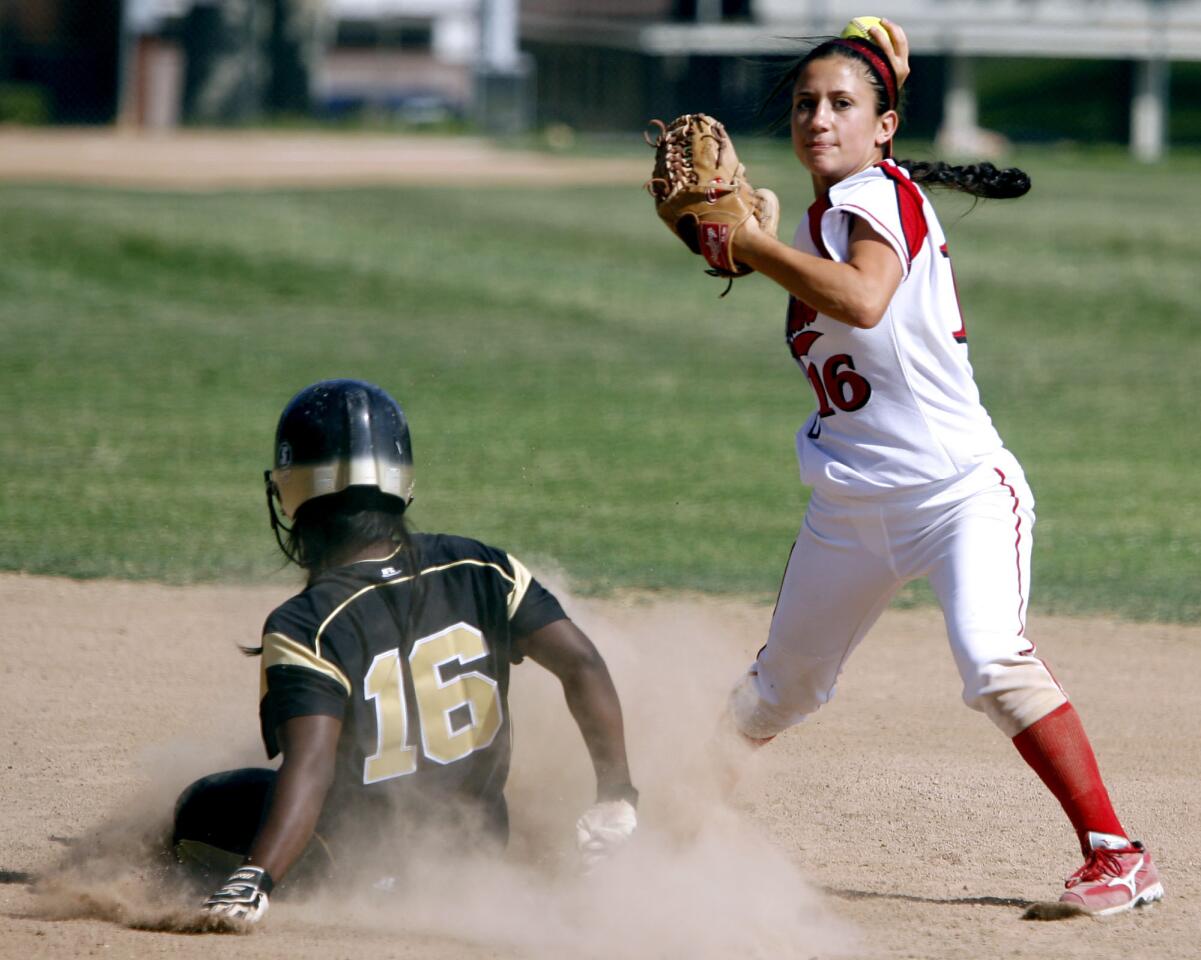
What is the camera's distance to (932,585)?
12.7 feet

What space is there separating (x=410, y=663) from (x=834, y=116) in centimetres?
159

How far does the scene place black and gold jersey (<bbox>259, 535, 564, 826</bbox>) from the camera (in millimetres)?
3490

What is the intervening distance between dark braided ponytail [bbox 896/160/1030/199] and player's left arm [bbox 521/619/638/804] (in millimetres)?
1452

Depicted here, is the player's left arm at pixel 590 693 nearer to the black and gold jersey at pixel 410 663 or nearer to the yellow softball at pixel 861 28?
the black and gold jersey at pixel 410 663

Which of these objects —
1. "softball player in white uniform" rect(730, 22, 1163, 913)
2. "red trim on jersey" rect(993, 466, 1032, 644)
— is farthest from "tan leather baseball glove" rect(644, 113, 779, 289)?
"red trim on jersey" rect(993, 466, 1032, 644)

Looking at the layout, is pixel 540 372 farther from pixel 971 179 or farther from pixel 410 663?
pixel 410 663

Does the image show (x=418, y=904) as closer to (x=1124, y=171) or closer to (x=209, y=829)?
(x=209, y=829)

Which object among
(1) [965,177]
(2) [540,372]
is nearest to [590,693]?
(1) [965,177]

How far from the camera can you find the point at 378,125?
3556 centimetres

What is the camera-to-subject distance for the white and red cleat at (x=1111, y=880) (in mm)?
3725

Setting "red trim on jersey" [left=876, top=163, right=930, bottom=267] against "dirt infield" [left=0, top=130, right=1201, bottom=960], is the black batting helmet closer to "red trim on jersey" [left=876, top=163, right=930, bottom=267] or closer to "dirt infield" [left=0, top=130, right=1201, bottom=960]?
"dirt infield" [left=0, top=130, right=1201, bottom=960]

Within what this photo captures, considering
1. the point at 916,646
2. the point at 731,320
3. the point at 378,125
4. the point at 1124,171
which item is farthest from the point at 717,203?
the point at 378,125

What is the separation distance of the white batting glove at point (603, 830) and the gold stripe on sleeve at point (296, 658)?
0.66 metres

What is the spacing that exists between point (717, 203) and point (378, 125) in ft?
108
